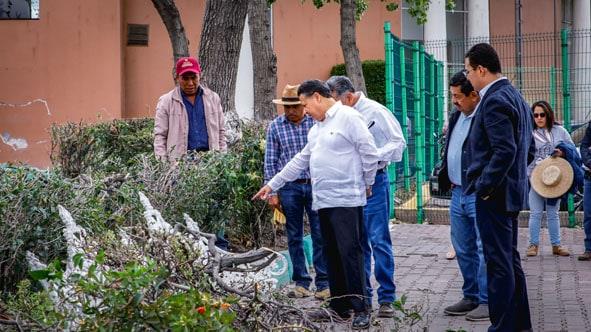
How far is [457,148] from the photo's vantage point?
8.36 metres

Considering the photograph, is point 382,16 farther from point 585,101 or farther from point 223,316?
point 223,316

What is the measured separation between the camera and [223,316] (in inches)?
175

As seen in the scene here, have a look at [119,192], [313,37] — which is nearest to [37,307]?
[119,192]

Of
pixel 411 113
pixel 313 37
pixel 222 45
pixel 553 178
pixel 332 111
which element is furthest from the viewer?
pixel 313 37

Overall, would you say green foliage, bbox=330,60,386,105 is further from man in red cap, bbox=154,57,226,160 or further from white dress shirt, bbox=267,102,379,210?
white dress shirt, bbox=267,102,379,210

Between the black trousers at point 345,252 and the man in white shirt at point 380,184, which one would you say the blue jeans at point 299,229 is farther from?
the black trousers at point 345,252

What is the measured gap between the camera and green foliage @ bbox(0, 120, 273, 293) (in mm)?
6348

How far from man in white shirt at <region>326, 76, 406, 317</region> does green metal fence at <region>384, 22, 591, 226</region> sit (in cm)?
630

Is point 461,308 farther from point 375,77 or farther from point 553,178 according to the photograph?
point 375,77

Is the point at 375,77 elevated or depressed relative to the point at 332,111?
elevated

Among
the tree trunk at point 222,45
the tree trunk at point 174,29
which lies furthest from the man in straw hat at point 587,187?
the tree trunk at point 174,29

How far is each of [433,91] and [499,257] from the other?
1160 cm

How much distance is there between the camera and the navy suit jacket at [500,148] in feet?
23.3

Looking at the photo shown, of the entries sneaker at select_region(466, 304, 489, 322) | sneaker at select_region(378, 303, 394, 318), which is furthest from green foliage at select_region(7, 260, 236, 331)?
sneaker at select_region(466, 304, 489, 322)
